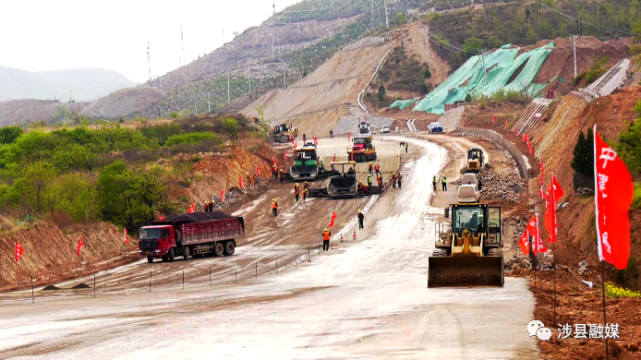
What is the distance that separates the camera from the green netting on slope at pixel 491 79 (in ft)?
383

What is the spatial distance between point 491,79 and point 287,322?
10887 cm

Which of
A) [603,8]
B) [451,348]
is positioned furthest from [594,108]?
[603,8]

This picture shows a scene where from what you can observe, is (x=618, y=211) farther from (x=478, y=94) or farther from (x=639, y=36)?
(x=478, y=94)

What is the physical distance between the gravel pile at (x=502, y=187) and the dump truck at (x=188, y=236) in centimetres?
1932

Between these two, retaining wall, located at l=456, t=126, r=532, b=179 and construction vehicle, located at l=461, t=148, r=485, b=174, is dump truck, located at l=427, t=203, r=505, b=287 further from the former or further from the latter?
construction vehicle, located at l=461, t=148, r=485, b=174

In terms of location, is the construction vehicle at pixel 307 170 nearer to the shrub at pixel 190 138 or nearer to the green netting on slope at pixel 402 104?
the shrub at pixel 190 138

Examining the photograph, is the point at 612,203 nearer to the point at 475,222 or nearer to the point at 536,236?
the point at 475,222

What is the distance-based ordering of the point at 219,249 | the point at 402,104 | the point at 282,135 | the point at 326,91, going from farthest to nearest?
the point at 326,91
the point at 402,104
the point at 282,135
the point at 219,249

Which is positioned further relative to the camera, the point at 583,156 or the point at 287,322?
the point at 583,156

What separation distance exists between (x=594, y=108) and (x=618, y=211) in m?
47.9

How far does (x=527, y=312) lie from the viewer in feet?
65.4

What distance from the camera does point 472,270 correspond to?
26.5 m

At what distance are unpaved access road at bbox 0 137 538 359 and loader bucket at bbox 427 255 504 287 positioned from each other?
2.06 feet

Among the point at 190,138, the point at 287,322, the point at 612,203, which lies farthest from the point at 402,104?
the point at 612,203
